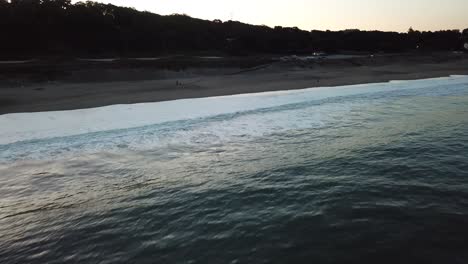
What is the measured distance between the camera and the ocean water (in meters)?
7.46

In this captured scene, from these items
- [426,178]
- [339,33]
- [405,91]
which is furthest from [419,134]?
[339,33]

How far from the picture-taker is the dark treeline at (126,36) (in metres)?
51.2

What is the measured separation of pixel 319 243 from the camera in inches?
293

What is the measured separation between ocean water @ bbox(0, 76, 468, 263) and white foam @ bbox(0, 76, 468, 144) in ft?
0.68

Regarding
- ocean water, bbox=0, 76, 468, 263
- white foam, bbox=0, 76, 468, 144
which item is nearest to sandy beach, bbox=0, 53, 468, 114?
white foam, bbox=0, 76, 468, 144

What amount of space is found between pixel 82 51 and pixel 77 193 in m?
46.9

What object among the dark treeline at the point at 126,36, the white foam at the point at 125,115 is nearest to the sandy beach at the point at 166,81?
the white foam at the point at 125,115

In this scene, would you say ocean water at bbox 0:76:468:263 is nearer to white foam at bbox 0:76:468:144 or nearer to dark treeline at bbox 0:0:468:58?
white foam at bbox 0:76:468:144

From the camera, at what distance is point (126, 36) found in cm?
5772

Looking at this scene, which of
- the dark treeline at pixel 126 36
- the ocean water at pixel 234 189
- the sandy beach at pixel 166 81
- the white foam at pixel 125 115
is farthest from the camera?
the dark treeline at pixel 126 36

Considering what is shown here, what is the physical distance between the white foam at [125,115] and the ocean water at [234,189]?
21 centimetres

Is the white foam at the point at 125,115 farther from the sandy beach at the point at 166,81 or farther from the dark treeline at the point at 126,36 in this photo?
the dark treeline at the point at 126,36

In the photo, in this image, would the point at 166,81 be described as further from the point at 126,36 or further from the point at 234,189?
the point at 234,189

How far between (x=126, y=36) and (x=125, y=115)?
4029 centimetres
